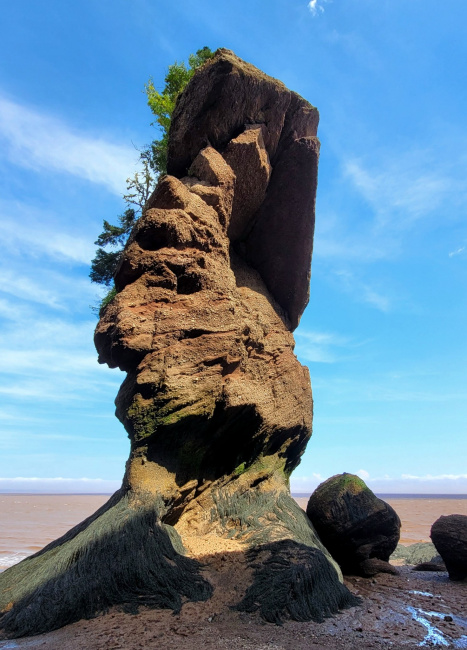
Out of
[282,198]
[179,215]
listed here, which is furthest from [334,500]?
[282,198]

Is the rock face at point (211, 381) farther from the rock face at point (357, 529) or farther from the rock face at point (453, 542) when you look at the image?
the rock face at point (453, 542)

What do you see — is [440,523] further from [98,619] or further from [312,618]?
[98,619]

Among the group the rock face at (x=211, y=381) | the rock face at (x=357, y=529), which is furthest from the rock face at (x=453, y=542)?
the rock face at (x=211, y=381)

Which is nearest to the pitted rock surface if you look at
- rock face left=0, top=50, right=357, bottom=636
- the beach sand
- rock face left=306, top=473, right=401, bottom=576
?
rock face left=0, top=50, right=357, bottom=636

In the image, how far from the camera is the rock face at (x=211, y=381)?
16.5 feet

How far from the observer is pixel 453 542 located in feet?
24.2

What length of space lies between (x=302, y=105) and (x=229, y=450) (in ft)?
24.4

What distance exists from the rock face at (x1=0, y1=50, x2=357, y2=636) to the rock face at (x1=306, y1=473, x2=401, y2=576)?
20.2 inches

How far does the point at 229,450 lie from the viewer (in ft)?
23.9

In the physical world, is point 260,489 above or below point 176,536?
above

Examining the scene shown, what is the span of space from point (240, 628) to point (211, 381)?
3.22 metres

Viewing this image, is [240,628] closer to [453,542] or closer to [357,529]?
[357,529]

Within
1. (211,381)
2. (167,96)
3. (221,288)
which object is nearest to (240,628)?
(211,381)

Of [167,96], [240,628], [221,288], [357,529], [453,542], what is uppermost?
[167,96]
